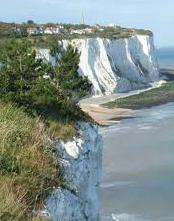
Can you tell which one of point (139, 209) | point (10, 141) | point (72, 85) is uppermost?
point (10, 141)

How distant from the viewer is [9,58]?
837 inches

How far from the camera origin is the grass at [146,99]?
62391 mm

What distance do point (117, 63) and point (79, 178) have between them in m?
69.5

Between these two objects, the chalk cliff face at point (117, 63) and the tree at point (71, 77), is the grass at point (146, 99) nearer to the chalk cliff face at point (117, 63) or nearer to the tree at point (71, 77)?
the chalk cliff face at point (117, 63)

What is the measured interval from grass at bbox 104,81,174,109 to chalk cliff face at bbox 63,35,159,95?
4294mm

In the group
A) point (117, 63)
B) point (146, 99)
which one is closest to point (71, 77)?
point (146, 99)

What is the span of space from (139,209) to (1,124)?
16199 mm

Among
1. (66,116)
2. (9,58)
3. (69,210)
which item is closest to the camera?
(69,210)

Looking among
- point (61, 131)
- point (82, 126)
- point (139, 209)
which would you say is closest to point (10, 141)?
point (61, 131)

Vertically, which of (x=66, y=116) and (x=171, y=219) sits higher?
(x=66, y=116)

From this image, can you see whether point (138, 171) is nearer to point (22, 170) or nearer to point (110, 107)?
point (22, 170)

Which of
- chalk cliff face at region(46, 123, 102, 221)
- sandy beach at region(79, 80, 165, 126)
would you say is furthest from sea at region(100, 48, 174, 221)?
chalk cliff face at region(46, 123, 102, 221)

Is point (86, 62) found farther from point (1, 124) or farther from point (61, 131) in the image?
point (1, 124)

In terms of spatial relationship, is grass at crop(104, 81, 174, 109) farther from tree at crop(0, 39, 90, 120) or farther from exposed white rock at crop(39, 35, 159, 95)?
tree at crop(0, 39, 90, 120)
